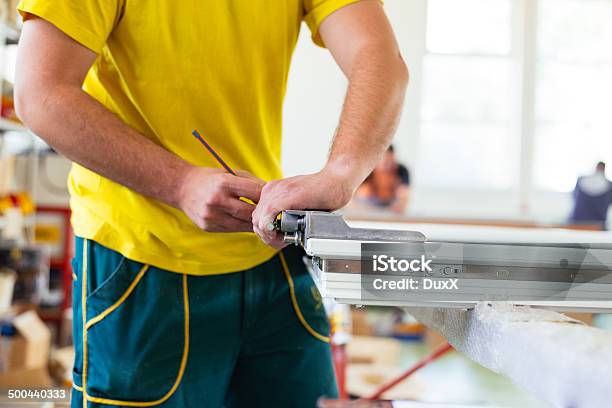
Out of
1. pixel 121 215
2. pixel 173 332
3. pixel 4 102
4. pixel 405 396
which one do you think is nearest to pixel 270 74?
pixel 121 215

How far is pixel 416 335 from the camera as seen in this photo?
17.4 ft

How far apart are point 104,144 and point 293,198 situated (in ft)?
0.98

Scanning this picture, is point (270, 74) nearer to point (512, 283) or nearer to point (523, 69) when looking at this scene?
point (512, 283)

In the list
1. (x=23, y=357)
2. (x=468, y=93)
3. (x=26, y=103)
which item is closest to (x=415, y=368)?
(x=26, y=103)

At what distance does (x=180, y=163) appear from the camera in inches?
33.9

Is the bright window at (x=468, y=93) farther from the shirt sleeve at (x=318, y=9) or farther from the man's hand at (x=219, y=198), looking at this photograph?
the man's hand at (x=219, y=198)

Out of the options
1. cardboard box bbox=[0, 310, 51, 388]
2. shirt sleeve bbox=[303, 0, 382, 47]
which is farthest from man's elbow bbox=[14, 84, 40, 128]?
cardboard box bbox=[0, 310, 51, 388]

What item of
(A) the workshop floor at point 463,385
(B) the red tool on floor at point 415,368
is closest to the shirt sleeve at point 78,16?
(B) the red tool on floor at point 415,368

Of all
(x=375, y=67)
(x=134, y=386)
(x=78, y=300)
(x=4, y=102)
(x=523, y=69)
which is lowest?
→ (x=134, y=386)

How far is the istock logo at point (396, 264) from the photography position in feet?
1.82

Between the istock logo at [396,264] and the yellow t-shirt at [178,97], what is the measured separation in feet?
1.54

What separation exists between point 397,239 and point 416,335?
16.1 feet

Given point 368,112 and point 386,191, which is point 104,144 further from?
point 386,191

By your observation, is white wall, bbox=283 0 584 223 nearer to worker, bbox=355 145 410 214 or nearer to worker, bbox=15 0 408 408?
worker, bbox=355 145 410 214
